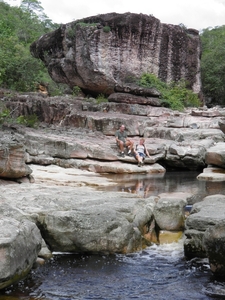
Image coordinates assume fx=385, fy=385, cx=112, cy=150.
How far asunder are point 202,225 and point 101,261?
1566 mm

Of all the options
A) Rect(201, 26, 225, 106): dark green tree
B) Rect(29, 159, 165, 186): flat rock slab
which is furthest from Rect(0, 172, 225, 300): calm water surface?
Rect(201, 26, 225, 106): dark green tree

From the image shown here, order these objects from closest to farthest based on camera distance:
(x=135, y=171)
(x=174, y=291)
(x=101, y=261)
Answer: (x=174, y=291)
(x=101, y=261)
(x=135, y=171)

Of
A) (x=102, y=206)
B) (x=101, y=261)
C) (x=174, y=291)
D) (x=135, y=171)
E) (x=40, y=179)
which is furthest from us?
(x=135, y=171)

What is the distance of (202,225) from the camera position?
18.6ft

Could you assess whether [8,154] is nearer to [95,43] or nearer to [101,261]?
[101,261]

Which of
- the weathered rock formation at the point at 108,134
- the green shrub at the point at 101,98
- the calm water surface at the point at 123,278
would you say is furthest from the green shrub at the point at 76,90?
the calm water surface at the point at 123,278

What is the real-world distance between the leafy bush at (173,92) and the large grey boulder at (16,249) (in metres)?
18.3

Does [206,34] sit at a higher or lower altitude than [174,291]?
higher

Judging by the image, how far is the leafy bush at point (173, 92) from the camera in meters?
22.8

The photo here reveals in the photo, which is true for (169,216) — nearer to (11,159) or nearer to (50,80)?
(11,159)

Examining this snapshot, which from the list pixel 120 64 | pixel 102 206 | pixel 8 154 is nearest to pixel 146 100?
pixel 120 64

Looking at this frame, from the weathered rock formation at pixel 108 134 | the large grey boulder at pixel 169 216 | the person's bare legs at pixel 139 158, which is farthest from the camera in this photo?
the person's bare legs at pixel 139 158

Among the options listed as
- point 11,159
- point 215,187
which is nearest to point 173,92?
point 215,187

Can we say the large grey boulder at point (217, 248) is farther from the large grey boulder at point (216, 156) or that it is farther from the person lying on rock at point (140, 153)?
the person lying on rock at point (140, 153)
